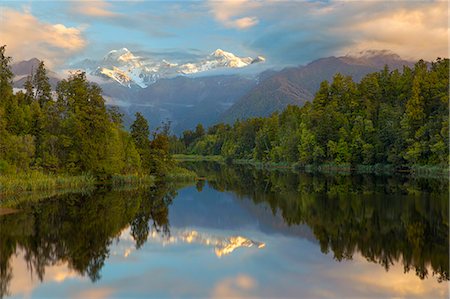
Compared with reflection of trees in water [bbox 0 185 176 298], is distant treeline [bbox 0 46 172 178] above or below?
above

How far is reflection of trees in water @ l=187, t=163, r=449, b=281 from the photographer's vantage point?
2569 centimetres

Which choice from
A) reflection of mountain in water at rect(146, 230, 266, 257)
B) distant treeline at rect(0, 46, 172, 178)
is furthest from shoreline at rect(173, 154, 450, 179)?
reflection of mountain in water at rect(146, 230, 266, 257)

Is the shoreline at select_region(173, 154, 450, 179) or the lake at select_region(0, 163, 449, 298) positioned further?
the shoreline at select_region(173, 154, 450, 179)

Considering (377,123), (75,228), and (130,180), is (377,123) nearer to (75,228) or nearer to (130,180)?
(130,180)

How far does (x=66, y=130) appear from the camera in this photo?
68.6m

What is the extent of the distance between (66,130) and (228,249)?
1800 inches

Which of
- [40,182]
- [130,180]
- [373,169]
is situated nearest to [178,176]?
[130,180]

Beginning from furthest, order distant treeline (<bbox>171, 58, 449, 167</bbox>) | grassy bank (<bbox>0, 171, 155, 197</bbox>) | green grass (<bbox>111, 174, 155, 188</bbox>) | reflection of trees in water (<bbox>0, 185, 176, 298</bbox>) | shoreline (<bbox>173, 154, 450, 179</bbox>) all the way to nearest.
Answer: distant treeline (<bbox>171, 58, 449, 167</bbox>) < shoreline (<bbox>173, 154, 450, 179</bbox>) < green grass (<bbox>111, 174, 155, 188</bbox>) < grassy bank (<bbox>0, 171, 155, 197</bbox>) < reflection of trees in water (<bbox>0, 185, 176, 298</bbox>)

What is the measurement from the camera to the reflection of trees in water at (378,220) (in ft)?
84.3

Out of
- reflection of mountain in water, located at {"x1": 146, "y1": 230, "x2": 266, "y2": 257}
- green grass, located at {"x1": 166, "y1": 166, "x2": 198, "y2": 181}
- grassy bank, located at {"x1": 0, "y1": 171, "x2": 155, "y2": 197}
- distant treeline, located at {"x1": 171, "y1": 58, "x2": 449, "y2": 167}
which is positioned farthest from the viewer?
distant treeline, located at {"x1": 171, "y1": 58, "x2": 449, "y2": 167}

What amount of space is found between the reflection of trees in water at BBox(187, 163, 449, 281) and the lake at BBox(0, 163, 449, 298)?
0.29 feet

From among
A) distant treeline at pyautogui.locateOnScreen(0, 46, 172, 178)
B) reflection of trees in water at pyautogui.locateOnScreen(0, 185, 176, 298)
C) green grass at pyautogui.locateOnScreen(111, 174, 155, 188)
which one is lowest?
green grass at pyautogui.locateOnScreen(111, 174, 155, 188)

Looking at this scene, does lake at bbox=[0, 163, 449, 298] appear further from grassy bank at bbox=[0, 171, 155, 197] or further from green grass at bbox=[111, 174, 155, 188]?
green grass at bbox=[111, 174, 155, 188]

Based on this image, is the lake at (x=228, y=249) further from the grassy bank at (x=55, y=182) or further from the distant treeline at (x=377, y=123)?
the distant treeline at (x=377, y=123)
